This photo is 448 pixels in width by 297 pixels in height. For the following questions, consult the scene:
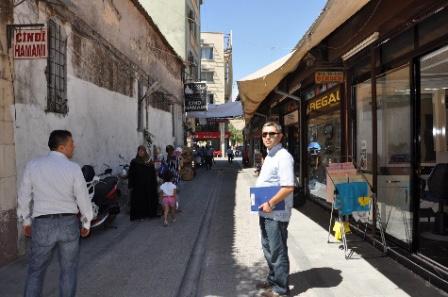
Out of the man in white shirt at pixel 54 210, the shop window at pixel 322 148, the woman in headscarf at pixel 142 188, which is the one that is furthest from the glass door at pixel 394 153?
the woman in headscarf at pixel 142 188

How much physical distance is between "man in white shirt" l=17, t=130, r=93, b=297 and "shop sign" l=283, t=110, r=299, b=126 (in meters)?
10.9

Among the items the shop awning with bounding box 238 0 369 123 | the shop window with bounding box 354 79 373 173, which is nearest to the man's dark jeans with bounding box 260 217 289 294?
the shop awning with bounding box 238 0 369 123

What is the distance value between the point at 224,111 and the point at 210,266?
81.9 ft

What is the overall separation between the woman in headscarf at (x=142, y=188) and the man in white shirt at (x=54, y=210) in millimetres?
6089

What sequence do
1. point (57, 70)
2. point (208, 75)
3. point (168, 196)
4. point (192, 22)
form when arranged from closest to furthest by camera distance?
point (57, 70) → point (168, 196) → point (192, 22) → point (208, 75)

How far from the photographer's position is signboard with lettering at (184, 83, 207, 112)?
31.5 m

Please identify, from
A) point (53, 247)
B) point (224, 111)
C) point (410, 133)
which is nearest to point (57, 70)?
point (53, 247)

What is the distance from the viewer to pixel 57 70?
9398mm

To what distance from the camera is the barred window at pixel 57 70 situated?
350 inches

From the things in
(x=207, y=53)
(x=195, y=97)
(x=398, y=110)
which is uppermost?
(x=207, y=53)

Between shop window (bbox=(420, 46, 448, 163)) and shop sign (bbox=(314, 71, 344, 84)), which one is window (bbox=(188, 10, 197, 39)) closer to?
shop sign (bbox=(314, 71, 344, 84))

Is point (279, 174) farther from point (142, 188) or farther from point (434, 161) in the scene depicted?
point (142, 188)

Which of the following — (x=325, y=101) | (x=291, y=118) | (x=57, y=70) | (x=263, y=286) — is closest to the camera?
(x=263, y=286)

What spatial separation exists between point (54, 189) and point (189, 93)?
2782 cm
